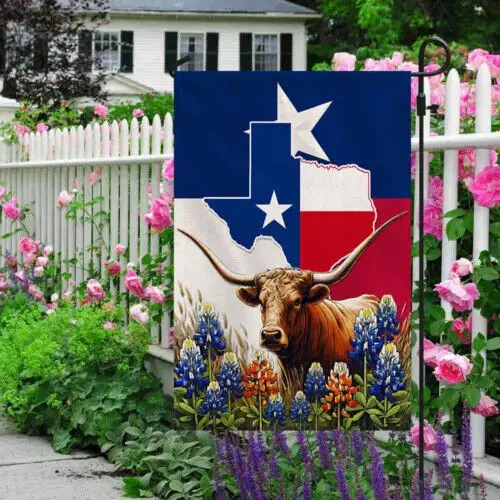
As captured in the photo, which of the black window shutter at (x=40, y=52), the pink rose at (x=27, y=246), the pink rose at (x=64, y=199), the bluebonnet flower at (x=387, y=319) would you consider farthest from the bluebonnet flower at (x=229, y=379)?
the black window shutter at (x=40, y=52)

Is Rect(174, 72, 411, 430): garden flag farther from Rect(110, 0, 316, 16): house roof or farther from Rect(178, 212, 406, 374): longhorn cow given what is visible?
Rect(110, 0, 316, 16): house roof

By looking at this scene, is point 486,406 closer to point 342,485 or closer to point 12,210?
point 342,485

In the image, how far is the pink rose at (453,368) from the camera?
3.87 m

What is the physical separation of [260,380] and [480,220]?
100cm

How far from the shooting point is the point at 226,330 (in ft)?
12.0

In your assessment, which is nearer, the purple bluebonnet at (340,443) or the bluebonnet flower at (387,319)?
the bluebonnet flower at (387,319)

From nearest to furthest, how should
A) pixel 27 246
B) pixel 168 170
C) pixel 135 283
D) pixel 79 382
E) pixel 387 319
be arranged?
pixel 387 319 < pixel 79 382 < pixel 168 170 < pixel 135 283 < pixel 27 246

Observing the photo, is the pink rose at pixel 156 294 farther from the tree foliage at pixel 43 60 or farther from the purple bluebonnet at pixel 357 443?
the tree foliage at pixel 43 60

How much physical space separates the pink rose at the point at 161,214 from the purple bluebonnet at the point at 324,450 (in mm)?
2007

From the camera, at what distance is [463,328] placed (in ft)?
13.4

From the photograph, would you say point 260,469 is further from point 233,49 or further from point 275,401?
point 233,49

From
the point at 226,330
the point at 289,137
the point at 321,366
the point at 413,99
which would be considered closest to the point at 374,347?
the point at 321,366

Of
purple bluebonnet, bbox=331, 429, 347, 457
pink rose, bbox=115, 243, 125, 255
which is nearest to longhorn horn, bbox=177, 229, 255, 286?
purple bluebonnet, bbox=331, 429, 347, 457

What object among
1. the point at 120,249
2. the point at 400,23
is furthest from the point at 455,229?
the point at 400,23
